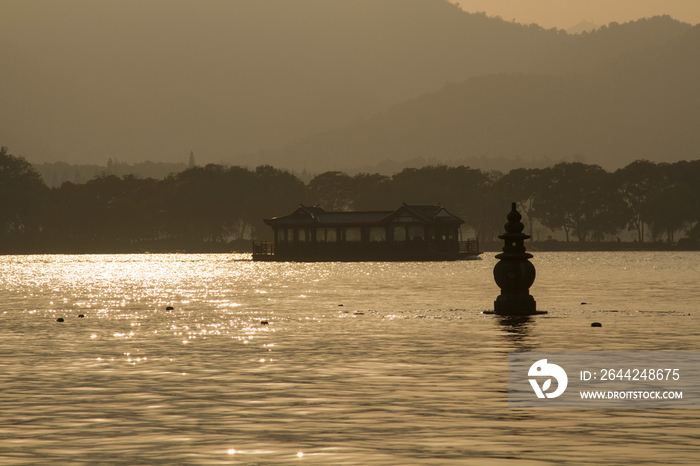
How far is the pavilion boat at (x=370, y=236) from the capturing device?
363 feet

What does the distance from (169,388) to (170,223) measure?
553 ft

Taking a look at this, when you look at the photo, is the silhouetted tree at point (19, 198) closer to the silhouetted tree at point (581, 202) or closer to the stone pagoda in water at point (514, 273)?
the silhouetted tree at point (581, 202)

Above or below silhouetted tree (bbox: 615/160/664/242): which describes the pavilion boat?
below

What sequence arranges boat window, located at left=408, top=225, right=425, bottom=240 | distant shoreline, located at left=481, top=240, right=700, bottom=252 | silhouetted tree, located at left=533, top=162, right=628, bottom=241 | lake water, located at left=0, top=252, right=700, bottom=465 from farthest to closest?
distant shoreline, located at left=481, top=240, right=700, bottom=252
silhouetted tree, located at left=533, top=162, right=628, bottom=241
boat window, located at left=408, top=225, right=425, bottom=240
lake water, located at left=0, top=252, right=700, bottom=465

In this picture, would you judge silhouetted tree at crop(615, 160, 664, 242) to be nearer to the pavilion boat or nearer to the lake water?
the pavilion boat

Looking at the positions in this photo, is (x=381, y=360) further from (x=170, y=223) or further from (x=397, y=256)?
(x=170, y=223)

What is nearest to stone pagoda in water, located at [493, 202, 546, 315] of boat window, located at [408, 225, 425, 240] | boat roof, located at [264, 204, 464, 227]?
boat roof, located at [264, 204, 464, 227]

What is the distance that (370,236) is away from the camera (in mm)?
115938

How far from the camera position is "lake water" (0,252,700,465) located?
10.7 metres

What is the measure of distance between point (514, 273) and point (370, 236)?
283ft

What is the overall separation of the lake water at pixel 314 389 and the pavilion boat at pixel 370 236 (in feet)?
250

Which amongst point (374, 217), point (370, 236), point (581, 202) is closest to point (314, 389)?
point (374, 217)

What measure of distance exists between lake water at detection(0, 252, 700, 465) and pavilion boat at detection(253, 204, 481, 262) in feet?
250

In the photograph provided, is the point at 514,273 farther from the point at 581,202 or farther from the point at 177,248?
the point at 177,248
